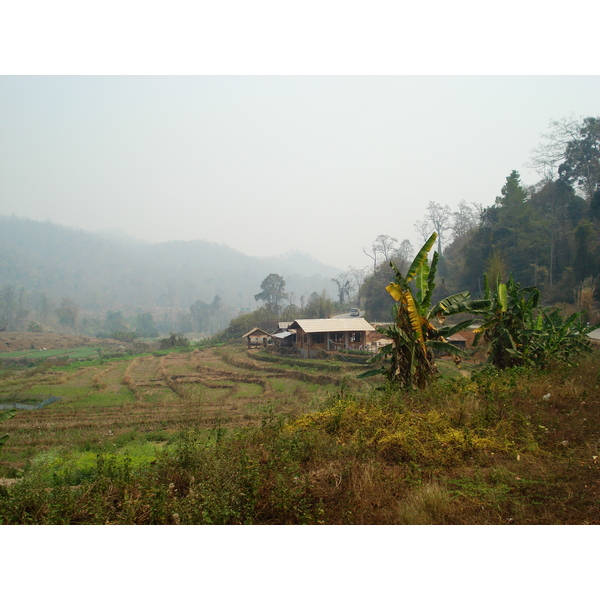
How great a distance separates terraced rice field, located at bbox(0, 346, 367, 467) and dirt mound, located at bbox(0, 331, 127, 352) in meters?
24.1

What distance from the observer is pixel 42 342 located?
180ft

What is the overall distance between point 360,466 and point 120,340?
6439 centimetres

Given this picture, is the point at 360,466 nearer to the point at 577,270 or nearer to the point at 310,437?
the point at 310,437

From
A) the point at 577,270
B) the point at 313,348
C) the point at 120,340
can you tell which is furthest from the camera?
the point at 120,340

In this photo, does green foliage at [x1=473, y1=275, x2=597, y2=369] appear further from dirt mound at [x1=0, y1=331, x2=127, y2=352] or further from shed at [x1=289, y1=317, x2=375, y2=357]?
dirt mound at [x1=0, y1=331, x2=127, y2=352]

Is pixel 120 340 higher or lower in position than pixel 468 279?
lower

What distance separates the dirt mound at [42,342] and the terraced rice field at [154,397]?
2413cm

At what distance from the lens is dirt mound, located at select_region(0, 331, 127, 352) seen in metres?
51.0

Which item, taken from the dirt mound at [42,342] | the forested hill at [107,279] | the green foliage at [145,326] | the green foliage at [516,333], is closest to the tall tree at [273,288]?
the dirt mound at [42,342]

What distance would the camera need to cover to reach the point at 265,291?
73.1 metres

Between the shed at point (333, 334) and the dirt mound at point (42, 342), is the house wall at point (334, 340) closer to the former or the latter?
the shed at point (333, 334)

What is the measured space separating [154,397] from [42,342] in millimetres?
44797

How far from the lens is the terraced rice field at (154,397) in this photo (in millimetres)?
12828

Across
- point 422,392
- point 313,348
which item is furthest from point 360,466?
point 313,348
